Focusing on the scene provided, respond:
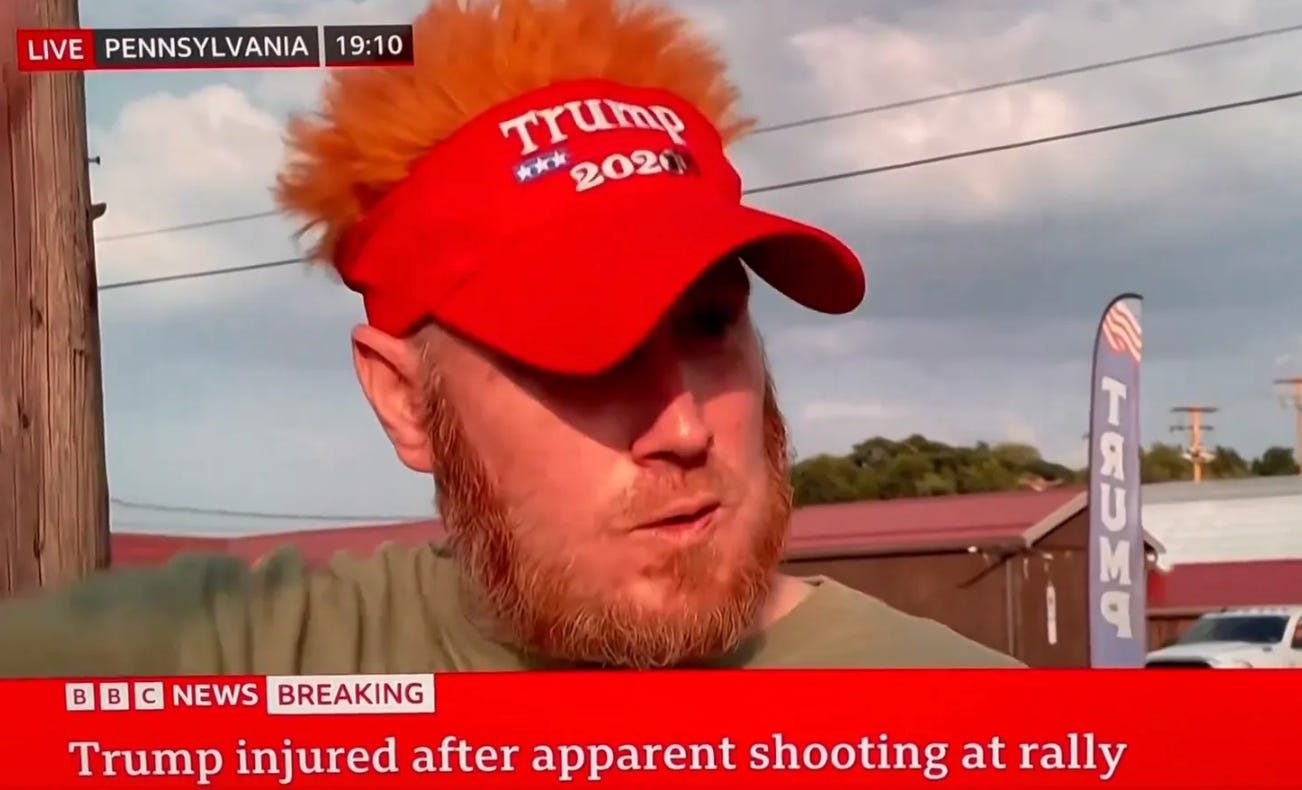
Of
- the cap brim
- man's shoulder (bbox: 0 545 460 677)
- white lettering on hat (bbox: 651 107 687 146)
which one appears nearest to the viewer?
the cap brim

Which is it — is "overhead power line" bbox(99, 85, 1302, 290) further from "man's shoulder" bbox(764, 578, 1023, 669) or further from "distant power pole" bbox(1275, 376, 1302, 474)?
"man's shoulder" bbox(764, 578, 1023, 669)

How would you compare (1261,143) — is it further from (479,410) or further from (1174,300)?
(479,410)

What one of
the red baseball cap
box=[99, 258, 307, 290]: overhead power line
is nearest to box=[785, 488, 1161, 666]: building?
the red baseball cap

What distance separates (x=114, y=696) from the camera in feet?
6.45

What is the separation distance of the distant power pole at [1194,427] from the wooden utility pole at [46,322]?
1.54 meters

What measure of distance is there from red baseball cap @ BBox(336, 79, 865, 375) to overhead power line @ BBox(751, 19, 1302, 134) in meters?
0.15

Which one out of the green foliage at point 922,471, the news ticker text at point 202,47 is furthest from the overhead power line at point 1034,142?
the news ticker text at point 202,47

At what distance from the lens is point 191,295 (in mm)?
1957

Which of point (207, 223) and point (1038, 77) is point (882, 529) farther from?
point (207, 223)

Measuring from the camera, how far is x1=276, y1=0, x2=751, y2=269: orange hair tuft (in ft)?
6.07

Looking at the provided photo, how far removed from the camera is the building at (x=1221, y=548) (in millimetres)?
1862

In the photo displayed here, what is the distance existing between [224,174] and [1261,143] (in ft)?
4.83

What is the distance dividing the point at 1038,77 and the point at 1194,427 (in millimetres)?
538
